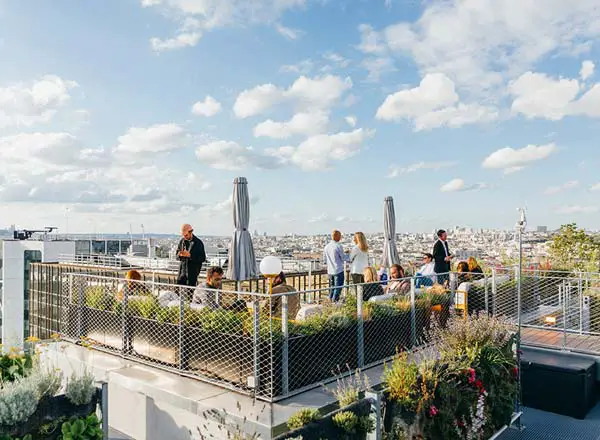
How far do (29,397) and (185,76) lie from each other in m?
12.7

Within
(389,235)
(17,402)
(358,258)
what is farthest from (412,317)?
(389,235)

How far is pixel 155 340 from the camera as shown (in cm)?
550

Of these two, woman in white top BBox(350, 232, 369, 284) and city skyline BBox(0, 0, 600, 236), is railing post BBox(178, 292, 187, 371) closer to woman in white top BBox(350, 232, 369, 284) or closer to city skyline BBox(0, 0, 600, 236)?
city skyline BBox(0, 0, 600, 236)

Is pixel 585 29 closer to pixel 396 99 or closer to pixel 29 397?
pixel 396 99

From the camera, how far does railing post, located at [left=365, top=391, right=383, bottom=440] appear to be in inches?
136

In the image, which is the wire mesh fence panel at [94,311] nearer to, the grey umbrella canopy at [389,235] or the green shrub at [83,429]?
the green shrub at [83,429]

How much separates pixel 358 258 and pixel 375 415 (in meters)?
5.33

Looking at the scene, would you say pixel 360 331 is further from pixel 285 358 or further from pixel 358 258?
pixel 358 258

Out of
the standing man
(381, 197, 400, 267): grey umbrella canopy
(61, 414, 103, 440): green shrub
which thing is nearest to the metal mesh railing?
the standing man

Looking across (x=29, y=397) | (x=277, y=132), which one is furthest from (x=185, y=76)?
(x=29, y=397)

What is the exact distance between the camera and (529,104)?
1527 cm

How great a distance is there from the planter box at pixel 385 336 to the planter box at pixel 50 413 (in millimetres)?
3073

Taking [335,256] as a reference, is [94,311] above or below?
below

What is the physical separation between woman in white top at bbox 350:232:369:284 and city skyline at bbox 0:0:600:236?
78.4 inches
